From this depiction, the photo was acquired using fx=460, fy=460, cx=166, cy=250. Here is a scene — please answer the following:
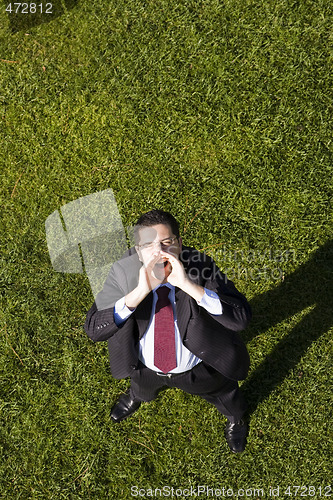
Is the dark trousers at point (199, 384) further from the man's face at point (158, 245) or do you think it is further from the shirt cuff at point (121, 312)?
the man's face at point (158, 245)

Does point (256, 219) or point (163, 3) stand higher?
point (163, 3)

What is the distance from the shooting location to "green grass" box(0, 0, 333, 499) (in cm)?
468

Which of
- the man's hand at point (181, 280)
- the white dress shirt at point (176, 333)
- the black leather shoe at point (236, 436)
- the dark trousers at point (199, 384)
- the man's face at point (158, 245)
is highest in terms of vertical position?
the man's face at point (158, 245)

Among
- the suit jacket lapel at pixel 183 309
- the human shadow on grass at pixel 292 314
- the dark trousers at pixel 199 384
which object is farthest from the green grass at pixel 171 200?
the suit jacket lapel at pixel 183 309

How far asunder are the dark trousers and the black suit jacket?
0.17m

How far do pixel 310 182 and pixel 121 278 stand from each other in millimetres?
2620

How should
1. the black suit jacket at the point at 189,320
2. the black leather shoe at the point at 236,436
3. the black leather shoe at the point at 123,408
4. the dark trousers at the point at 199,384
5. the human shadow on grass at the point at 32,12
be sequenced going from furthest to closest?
1. the human shadow on grass at the point at 32,12
2. the black leather shoe at the point at 123,408
3. the black leather shoe at the point at 236,436
4. the dark trousers at the point at 199,384
5. the black suit jacket at the point at 189,320

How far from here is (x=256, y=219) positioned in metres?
4.99

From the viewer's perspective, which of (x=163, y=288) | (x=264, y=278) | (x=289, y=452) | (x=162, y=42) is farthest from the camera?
(x=162, y=42)

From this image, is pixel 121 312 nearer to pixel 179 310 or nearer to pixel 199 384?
pixel 179 310

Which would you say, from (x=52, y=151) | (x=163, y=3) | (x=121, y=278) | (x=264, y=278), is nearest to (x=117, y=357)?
(x=121, y=278)

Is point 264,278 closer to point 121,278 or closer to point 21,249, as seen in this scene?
point 121,278

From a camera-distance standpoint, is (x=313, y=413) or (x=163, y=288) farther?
(x=313, y=413)

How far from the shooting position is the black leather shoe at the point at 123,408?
4643 millimetres
